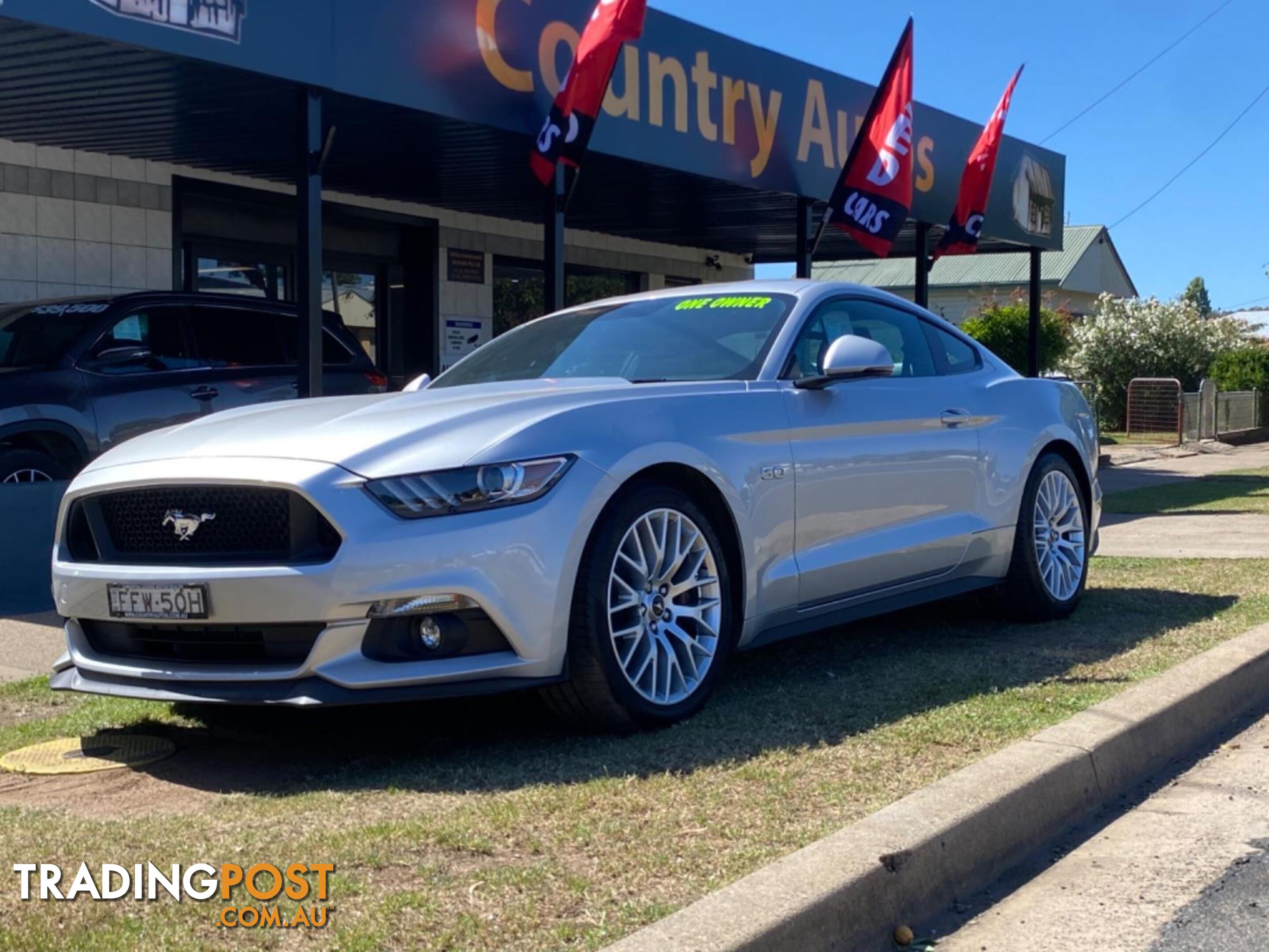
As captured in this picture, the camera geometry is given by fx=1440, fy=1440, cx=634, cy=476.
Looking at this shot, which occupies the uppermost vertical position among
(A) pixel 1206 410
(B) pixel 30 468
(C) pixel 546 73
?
(C) pixel 546 73

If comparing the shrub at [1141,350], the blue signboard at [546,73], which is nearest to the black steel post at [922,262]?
the blue signboard at [546,73]

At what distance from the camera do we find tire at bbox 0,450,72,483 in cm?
809

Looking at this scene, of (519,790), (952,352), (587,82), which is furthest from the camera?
(587,82)

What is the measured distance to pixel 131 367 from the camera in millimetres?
8875

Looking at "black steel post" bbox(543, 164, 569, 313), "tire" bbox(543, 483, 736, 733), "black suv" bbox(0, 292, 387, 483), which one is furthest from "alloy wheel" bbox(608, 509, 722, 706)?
"black steel post" bbox(543, 164, 569, 313)

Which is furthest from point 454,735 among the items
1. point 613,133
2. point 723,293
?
point 613,133

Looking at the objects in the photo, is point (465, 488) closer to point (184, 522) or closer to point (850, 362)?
point (184, 522)

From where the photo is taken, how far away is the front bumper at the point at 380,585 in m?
4.10

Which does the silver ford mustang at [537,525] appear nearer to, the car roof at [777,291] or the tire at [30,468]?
the car roof at [777,291]

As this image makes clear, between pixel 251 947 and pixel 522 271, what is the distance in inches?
570

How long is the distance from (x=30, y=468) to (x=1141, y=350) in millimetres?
29974

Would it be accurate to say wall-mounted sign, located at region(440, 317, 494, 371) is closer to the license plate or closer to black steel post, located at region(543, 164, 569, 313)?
black steel post, located at region(543, 164, 569, 313)

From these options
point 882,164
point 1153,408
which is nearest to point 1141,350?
point 1153,408

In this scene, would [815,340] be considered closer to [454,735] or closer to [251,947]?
[454,735]
